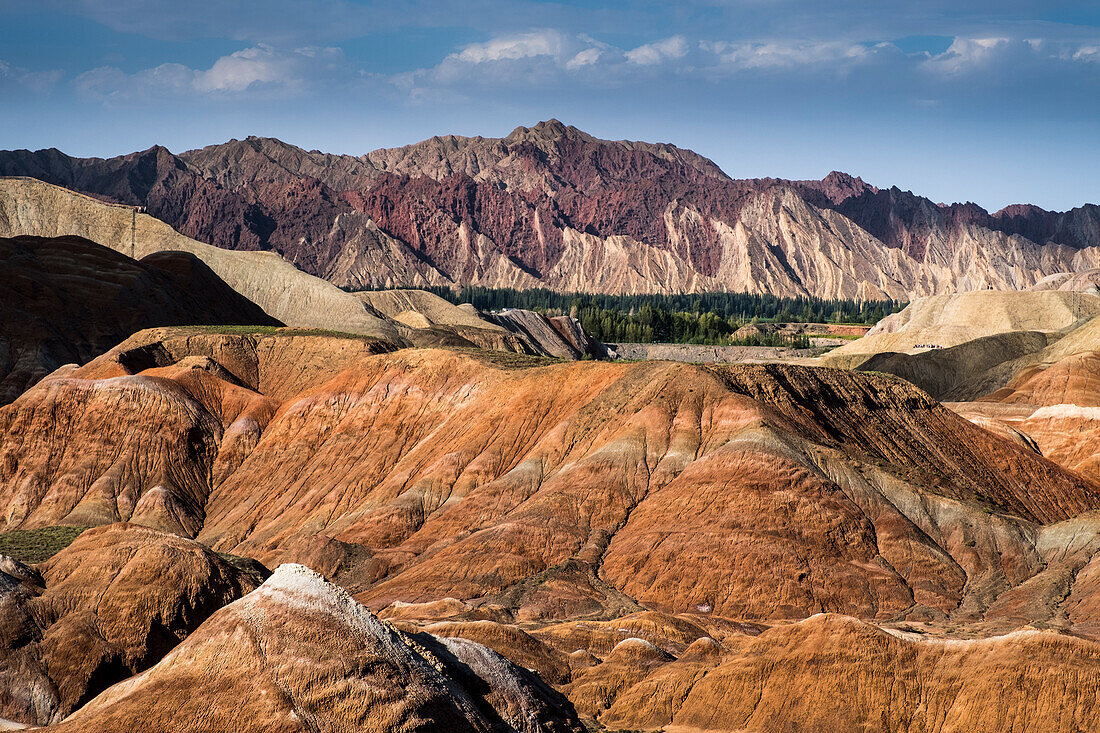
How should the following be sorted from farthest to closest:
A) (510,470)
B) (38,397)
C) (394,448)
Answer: (38,397) → (394,448) → (510,470)

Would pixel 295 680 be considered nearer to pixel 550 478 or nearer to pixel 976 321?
pixel 550 478

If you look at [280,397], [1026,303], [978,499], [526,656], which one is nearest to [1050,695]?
[526,656]

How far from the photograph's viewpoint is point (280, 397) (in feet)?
317

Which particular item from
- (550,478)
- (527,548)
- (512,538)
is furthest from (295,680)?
(550,478)

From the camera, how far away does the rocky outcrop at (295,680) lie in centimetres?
2838

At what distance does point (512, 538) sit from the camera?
63.0m

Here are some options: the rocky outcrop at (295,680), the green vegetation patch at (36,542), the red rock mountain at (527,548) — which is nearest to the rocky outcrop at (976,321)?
the red rock mountain at (527,548)

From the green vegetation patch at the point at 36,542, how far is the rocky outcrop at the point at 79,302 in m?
35.1

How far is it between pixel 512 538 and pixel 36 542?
2883cm

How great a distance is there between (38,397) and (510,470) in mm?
39305

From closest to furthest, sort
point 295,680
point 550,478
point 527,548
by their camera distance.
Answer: point 295,680, point 527,548, point 550,478

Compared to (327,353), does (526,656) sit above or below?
below

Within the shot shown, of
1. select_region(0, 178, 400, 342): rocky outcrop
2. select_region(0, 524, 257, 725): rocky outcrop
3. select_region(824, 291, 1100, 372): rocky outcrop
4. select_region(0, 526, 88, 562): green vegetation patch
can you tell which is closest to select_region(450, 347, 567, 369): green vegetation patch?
select_region(0, 526, 88, 562): green vegetation patch

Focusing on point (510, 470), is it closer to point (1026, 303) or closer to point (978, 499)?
point (978, 499)
